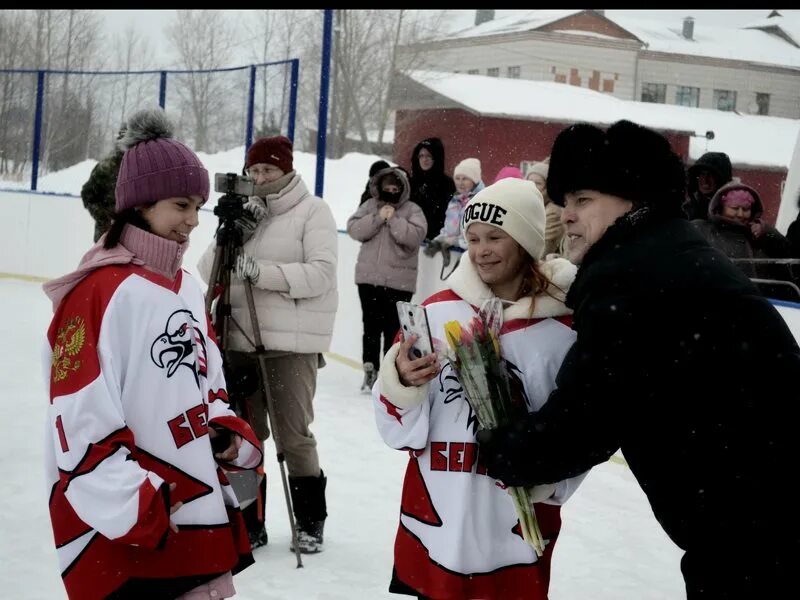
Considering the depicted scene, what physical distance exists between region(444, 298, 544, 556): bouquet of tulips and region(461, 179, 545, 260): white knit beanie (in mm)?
280

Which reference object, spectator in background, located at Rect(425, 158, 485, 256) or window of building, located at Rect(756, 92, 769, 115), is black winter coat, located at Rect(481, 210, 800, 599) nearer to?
spectator in background, located at Rect(425, 158, 485, 256)

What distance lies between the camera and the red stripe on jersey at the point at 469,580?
6.95 feet

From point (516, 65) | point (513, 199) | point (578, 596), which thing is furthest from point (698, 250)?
point (516, 65)

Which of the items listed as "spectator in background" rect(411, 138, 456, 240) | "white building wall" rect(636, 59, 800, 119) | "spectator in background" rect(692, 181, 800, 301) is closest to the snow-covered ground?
"spectator in background" rect(692, 181, 800, 301)

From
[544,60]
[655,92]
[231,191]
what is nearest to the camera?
[231,191]

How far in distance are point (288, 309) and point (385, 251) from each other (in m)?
3.21

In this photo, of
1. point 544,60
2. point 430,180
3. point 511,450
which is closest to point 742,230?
point 430,180

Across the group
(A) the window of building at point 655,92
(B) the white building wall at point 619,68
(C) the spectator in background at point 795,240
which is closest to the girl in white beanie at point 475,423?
(C) the spectator in background at point 795,240

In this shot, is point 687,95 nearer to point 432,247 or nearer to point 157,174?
point 432,247

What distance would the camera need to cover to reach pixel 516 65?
29.8 metres

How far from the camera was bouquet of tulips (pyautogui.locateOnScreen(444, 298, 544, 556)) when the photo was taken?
6.66 feet

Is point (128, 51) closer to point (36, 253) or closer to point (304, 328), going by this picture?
point (36, 253)

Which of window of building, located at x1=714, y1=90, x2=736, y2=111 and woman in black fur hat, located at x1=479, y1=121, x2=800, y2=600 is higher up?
window of building, located at x1=714, y1=90, x2=736, y2=111

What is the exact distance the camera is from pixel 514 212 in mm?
2271
